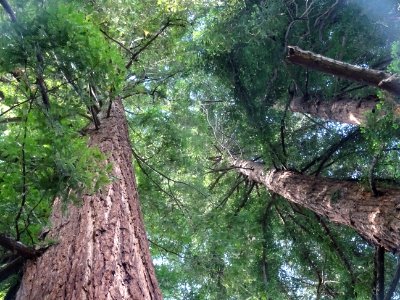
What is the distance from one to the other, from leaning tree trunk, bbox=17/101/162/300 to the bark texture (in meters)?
1.91

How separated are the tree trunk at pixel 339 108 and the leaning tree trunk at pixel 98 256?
3.66 metres

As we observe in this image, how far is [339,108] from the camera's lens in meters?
6.97

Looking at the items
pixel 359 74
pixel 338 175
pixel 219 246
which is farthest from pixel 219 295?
pixel 359 74

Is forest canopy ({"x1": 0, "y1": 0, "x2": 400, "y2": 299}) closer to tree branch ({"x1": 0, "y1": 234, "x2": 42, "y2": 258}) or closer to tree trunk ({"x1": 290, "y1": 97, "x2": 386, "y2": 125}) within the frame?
tree trunk ({"x1": 290, "y1": 97, "x2": 386, "y2": 125})

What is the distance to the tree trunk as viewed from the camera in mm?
6395

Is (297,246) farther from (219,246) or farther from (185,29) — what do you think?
(185,29)

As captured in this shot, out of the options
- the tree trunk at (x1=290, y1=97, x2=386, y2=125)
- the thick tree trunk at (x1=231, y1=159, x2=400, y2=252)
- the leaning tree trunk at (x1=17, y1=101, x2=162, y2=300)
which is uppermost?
the tree trunk at (x1=290, y1=97, x2=386, y2=125)

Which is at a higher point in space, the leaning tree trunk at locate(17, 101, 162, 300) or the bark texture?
the bark texture

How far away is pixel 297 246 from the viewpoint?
798 centimetres

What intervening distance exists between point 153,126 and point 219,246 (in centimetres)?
237

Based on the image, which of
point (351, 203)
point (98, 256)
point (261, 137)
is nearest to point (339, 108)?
point (261, 137)

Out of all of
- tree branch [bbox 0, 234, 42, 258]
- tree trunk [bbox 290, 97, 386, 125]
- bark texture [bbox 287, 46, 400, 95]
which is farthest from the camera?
tree trunk [bbox 290, 97, 386, 125]

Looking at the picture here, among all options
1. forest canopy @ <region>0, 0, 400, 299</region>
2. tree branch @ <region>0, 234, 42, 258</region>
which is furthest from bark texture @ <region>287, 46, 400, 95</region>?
tree branch @ <region>0, 234, 42, 258</region>

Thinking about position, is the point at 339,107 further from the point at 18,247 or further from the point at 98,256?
the point at 18,247
